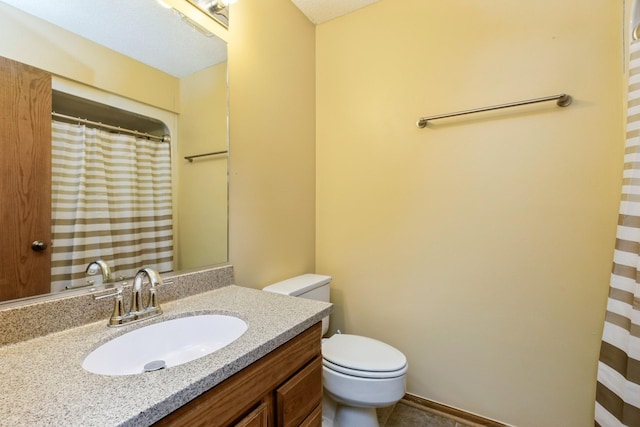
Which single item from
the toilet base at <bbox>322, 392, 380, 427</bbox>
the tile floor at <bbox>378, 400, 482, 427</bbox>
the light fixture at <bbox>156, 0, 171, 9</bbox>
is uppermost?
the light fixture at <bbox>156, 0, 171, 9</bbox>

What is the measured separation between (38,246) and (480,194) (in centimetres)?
178

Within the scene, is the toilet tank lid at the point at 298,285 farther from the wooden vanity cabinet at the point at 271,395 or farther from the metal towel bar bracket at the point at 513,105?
the metal towel bar bracket at the point at 513,105

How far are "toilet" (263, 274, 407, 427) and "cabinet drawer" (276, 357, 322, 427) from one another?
30 centimetres

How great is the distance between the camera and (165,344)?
2.92ft

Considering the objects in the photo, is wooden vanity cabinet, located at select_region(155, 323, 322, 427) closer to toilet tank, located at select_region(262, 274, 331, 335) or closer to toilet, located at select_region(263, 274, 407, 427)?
toilet, located at select_region(263, 274, 407, 427)

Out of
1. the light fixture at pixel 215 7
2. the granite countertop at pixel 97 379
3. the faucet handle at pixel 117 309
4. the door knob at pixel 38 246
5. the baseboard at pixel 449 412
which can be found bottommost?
the baseboard at pixel 449 412

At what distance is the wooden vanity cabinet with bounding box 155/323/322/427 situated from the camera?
1.95ft

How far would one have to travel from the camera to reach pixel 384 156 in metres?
1.71

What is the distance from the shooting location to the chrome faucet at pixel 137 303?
850mm

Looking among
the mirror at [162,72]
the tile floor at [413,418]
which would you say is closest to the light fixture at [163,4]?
the mirror at [162,72]

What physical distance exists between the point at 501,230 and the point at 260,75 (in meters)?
1.49

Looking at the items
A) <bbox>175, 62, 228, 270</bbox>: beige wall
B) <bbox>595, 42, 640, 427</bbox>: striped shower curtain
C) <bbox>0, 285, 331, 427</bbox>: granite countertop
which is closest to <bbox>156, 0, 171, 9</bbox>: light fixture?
<bbox>175, 62, 228, 270</bbox>: beige wall

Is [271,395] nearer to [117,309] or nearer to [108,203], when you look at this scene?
[117,309]

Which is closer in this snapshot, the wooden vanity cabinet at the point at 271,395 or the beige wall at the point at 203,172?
the wooden vanity cabinet at the point at 271,395
